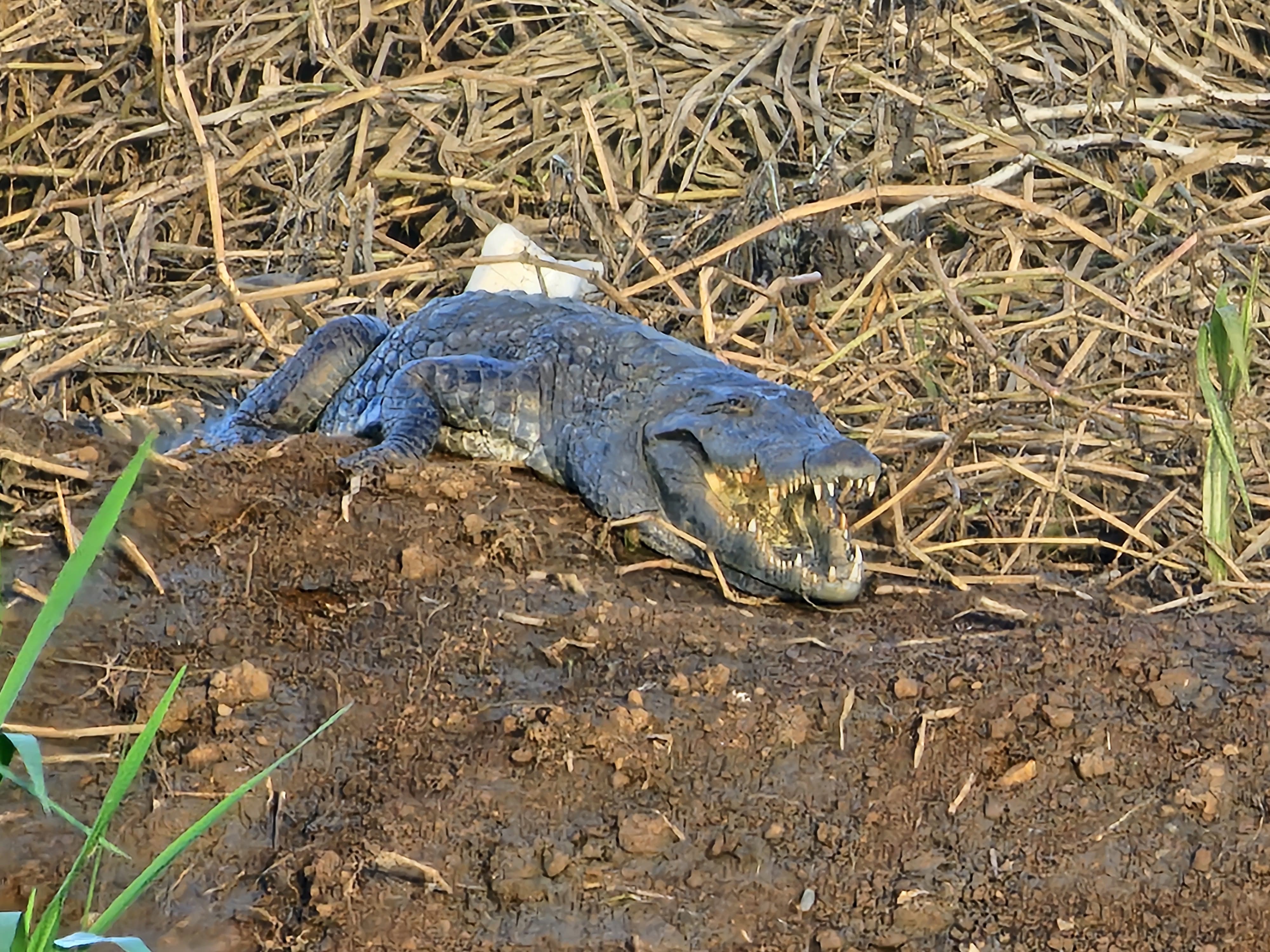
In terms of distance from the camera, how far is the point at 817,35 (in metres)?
6.60

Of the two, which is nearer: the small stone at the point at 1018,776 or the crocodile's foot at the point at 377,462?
the small stone at the point at 1018,776

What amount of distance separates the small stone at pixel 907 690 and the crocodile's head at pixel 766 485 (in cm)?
60

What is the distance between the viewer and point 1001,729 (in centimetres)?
274

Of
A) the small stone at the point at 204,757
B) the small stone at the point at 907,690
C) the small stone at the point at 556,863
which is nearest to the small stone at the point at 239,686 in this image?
the small stone at the point at 204,757

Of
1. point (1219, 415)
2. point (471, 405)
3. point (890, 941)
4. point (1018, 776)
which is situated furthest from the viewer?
point (471, 405)

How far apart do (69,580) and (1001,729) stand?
1.55m

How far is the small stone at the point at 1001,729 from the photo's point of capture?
273 centimetres

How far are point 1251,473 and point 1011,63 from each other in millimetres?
2833

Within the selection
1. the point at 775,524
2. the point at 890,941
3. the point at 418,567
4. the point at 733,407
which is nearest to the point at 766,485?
the point at 775,524

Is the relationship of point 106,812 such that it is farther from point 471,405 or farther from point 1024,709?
point 471,405

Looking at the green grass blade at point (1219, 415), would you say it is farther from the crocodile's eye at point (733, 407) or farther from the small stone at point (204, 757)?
the small stone at point (204, 757)

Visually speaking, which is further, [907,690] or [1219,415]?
[1219,415]

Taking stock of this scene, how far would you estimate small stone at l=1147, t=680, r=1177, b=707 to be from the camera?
111 inches

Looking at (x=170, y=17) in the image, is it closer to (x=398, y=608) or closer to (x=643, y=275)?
(x=643, y=275)
